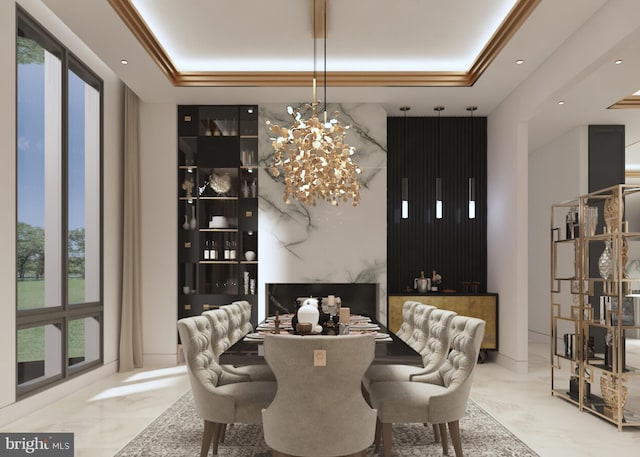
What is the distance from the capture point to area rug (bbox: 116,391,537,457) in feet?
12.3

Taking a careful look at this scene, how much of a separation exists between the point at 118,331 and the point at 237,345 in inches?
150

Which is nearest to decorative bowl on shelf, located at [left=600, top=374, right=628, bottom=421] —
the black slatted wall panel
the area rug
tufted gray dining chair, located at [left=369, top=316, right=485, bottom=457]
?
the area rug

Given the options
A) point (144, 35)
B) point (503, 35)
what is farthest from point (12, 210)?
point (503, 35)

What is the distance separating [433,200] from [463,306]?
1426 mm

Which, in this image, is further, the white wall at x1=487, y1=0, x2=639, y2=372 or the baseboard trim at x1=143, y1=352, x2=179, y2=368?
the baseboard trim at x1=143, y1=352, x2=179, y2=368

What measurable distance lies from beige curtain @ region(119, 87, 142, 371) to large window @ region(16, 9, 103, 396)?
44 centimetres

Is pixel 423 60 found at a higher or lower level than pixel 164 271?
higher

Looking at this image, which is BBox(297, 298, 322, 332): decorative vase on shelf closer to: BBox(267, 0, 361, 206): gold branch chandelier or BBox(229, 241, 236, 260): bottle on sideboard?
BBox(267, 0, 361, 206): gold branch chandelier

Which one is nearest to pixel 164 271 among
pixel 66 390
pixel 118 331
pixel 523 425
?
Result: pixel 118 331

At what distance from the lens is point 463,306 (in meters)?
7.16

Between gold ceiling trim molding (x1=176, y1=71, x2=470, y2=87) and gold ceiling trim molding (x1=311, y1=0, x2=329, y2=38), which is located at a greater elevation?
gold ceiling trim molding (x1=311, y1=0, x2=329, y2=38)

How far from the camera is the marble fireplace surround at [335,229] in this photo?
705cm

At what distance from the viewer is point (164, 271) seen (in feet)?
23.2

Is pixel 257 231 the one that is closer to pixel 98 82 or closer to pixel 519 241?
pixel 98 82
